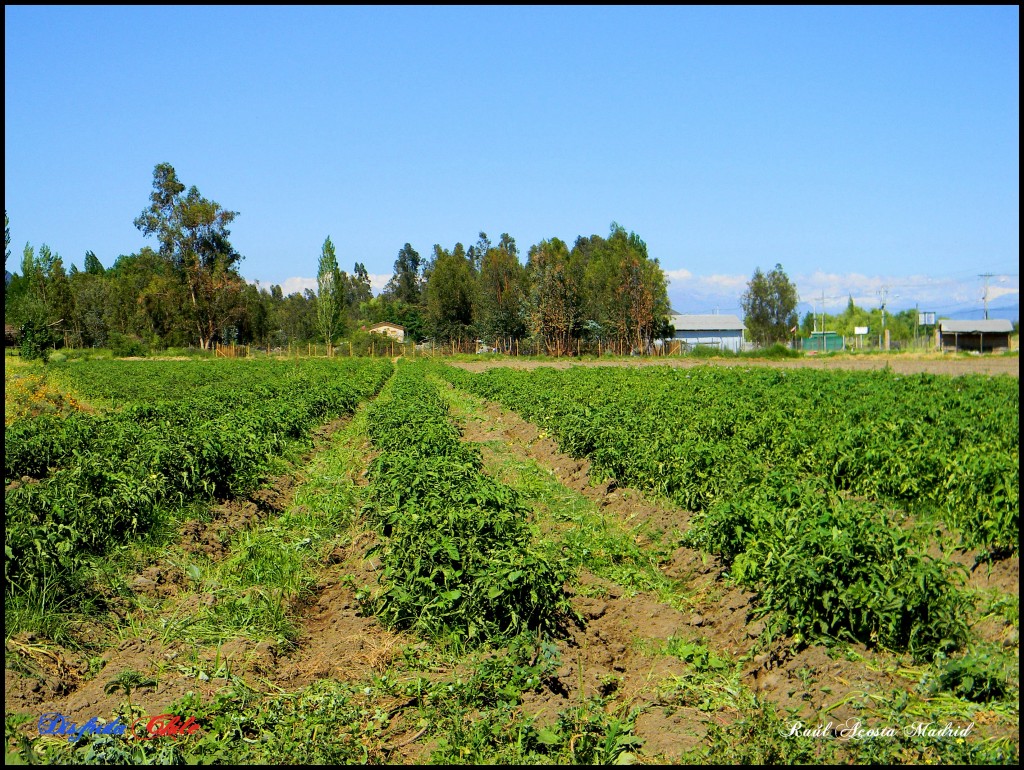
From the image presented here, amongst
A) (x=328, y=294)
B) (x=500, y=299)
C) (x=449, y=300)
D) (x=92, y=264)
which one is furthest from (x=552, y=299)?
(x=92, y=264)

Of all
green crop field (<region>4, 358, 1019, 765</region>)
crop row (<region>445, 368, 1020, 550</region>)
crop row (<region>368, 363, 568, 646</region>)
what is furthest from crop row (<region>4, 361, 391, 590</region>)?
crop row (<region>445, 368, 1020, 550</region>)

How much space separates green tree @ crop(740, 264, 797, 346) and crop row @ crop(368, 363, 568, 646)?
304 ft

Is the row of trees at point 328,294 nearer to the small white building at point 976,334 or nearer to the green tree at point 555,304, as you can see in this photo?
the green tree at point 555,304

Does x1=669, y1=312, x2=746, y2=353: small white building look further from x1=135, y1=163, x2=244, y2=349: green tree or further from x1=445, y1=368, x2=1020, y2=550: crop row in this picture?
x1=445, y1=368, x2=1020, y2=550: crop row

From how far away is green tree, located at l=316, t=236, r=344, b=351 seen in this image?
7331 cm

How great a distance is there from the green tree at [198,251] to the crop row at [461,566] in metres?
70.2

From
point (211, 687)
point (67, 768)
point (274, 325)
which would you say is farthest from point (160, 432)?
point (274, 325)

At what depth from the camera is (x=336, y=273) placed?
76.4m

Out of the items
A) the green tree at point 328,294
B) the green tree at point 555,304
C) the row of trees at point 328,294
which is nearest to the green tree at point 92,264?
the row of trees at point 328,294

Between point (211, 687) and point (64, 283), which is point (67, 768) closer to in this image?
point (211, 687)

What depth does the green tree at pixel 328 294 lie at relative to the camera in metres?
Answer: 73.3

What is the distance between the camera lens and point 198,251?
2908 inches

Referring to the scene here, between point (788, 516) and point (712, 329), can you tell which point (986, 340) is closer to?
point (712, 329)

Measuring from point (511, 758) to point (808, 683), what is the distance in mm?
2094
